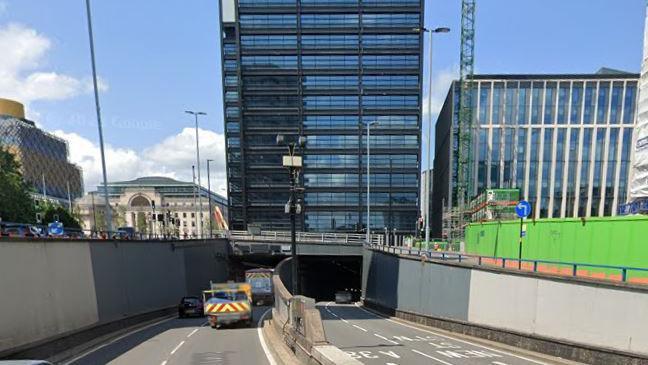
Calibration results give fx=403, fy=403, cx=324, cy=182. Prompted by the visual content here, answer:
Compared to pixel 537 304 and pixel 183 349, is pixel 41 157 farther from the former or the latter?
pixel 537 304

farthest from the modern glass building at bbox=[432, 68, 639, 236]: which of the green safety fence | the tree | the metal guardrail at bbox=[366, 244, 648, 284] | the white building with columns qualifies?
the tree

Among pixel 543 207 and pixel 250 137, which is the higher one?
pixel 250 137

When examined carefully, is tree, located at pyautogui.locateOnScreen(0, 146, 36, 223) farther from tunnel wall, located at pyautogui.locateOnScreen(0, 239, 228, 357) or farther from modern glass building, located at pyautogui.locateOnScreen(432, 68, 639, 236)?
modern glass building, located at pyautogui.locateOnScreen(432, 68, 639, 236)

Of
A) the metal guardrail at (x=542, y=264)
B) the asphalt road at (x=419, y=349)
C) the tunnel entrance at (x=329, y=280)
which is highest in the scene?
the metal guardrail at (x=542, y=264)

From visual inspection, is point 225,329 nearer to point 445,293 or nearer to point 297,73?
point 445,293

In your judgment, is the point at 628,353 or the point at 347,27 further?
the point at 347,27

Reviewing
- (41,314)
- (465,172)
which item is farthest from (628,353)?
(465,172)

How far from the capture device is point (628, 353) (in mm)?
10383

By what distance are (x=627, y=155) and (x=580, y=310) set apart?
8734cm

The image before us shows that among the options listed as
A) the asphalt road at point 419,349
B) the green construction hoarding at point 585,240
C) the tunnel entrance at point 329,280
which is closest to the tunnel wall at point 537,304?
the asphalt road at point 419,349

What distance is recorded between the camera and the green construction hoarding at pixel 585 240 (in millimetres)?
11828

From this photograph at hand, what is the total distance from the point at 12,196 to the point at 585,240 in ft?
181

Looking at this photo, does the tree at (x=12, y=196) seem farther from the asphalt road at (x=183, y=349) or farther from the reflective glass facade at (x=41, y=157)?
the reflective glass facade at (x=41, y=157)

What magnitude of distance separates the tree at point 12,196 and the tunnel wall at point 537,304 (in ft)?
151
